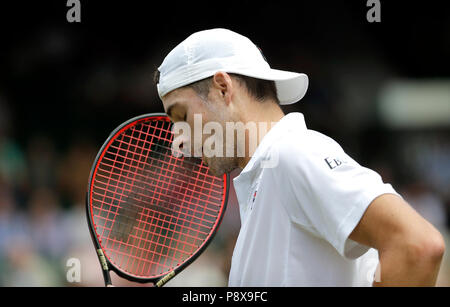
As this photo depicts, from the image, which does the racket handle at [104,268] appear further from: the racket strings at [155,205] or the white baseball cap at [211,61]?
the white baseball cap at [211,61]

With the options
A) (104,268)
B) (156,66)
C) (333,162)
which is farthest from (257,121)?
(156,66)

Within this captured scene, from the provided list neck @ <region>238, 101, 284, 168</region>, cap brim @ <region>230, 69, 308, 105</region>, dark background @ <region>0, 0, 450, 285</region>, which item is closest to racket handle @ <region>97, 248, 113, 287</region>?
Result: neck @ <region>238, 101, 284, 168</region>

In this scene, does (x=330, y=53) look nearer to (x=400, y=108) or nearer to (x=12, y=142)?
(x=400, y=108)

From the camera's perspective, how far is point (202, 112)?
5.57 ft

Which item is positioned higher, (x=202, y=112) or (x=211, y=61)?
(x=211, y=61)

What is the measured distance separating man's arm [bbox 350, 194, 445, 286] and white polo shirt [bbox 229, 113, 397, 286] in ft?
0.11

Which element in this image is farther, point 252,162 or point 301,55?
point 301,55

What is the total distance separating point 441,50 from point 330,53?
1.11m

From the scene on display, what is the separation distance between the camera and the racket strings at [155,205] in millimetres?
2238

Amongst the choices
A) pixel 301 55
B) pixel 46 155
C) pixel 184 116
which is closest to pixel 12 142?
pixel 46 155

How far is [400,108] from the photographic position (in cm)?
608

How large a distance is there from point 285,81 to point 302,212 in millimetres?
461

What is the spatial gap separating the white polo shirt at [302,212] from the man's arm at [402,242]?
0.03 meters

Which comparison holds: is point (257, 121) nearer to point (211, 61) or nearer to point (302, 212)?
point (211, 61)
